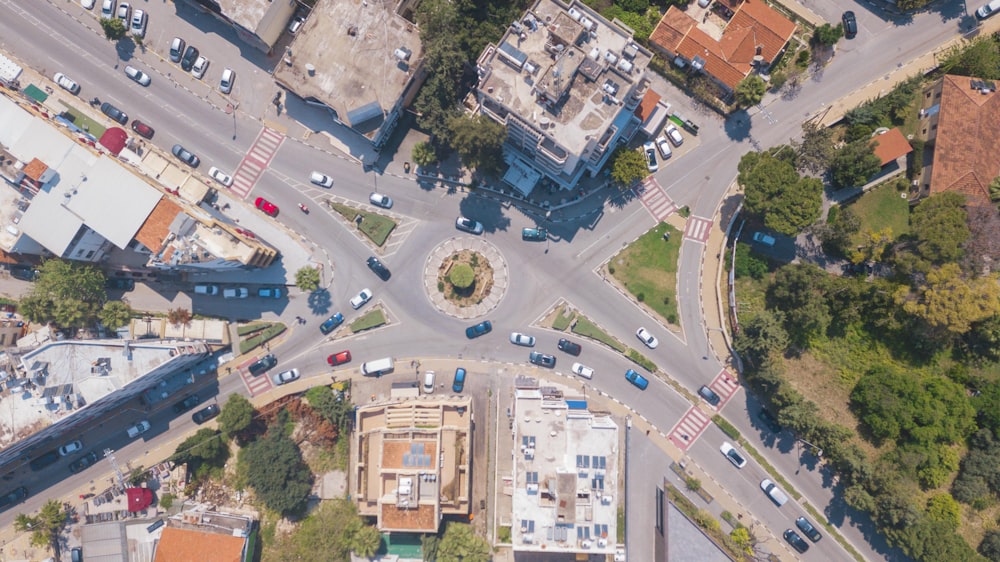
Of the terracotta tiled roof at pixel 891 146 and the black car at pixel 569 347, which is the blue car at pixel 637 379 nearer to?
the black car at pixel 569 347

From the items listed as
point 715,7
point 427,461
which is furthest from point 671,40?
point 427,461

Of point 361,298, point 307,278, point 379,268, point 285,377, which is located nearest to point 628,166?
point 379,268

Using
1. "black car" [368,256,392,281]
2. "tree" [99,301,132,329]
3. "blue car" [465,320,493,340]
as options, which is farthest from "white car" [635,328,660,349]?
"tree" [99,301,132,329]

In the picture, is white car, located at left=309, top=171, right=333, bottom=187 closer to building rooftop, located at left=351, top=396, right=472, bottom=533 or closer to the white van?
the white van

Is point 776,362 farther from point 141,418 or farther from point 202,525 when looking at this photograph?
point 141,418

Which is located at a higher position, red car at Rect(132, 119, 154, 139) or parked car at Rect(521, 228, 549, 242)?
red car at Rect(132, 119, 154, 139)

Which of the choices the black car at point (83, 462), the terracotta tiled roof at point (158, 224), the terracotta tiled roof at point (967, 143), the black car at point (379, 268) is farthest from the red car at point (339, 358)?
the terracotta tiled roof at point (967, 143)

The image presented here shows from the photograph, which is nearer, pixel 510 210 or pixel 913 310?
pixel 913 310
